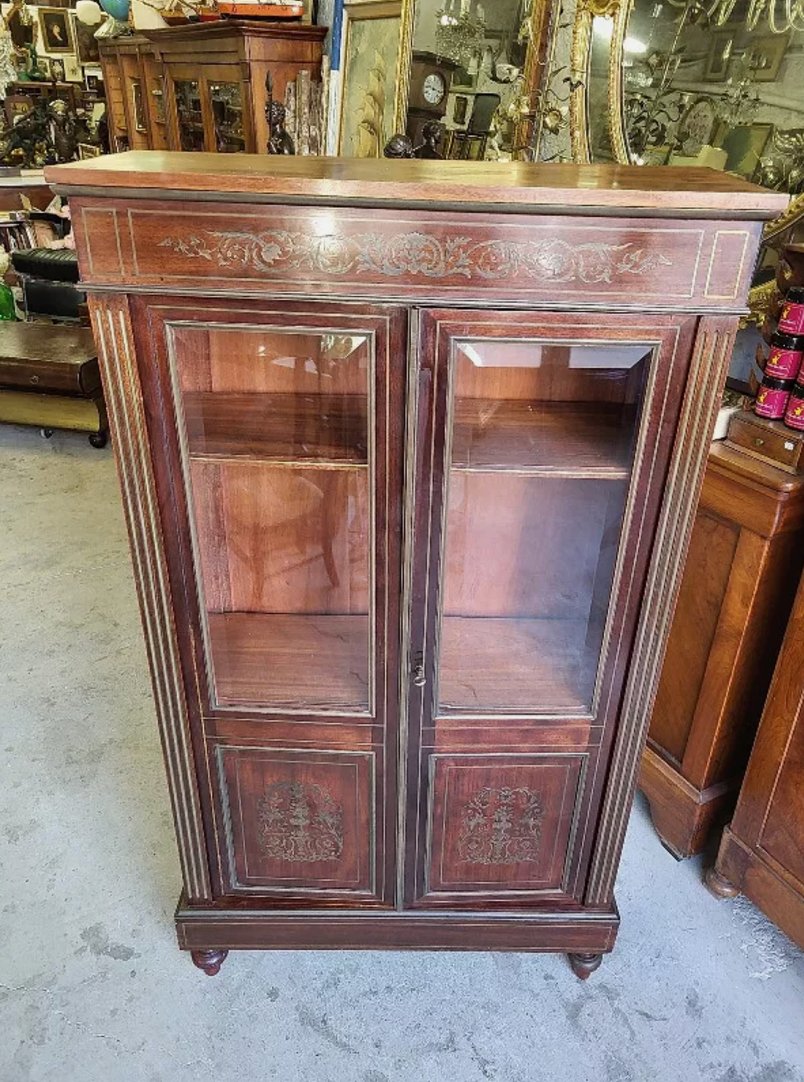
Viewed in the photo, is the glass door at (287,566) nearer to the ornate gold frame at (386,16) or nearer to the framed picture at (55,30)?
the ornate gold frame at (386,16)

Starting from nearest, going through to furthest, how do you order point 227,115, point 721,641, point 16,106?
point 721,641 → point 227,115 → point 16,106

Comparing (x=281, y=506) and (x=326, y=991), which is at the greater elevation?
(x=281, y=506)

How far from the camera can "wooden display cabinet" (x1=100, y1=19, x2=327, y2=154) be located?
8.21 ft

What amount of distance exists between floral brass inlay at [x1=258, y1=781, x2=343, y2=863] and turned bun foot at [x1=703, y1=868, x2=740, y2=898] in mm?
820

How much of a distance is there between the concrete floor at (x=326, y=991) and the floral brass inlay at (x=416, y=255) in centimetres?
128

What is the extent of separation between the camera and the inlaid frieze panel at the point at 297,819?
4.38ft

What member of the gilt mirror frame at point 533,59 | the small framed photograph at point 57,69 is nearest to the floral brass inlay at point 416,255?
the gilt mirror frame at point 533,59

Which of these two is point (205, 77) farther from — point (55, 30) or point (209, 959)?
point (55, 30)

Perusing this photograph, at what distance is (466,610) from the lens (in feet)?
4.53

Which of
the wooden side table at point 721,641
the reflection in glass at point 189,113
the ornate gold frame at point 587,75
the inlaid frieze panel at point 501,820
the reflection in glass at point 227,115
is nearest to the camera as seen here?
the inlaid frieze panel at point 501,820

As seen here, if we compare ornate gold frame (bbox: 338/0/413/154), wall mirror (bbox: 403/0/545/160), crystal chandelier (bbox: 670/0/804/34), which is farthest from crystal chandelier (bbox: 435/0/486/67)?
crystal chandelier (bbox: 670/0/804/34)

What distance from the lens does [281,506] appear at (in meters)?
1.32

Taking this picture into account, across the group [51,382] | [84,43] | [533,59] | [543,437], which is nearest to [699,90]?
[533,59]

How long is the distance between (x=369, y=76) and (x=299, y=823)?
191cm
